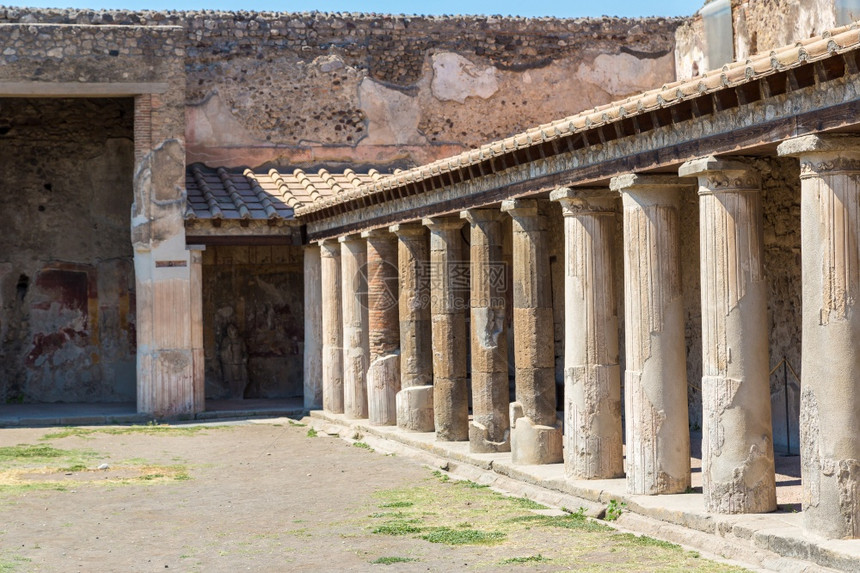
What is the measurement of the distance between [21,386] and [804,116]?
15508mm

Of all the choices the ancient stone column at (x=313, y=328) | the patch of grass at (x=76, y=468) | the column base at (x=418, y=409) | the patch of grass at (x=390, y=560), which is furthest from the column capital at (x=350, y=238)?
the patch of grass at (x=390, y=560)

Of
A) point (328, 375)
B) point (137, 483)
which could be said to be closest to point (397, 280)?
point (328, 375)

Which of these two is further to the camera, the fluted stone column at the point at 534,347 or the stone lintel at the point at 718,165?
the fluted stone column at the point at 534,347

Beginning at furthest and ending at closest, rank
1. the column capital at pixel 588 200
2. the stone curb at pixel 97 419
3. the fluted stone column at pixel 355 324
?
1. the stone curb at pixel 97 419
2. the fluted stone column at pixel 355 324
3. the column capital at pixel 588 200

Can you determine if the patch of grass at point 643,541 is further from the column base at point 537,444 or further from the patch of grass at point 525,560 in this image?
the column base at point 537,444

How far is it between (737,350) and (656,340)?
95 centimetres

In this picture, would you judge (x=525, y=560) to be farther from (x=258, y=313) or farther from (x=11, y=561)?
(x=258, y=313)

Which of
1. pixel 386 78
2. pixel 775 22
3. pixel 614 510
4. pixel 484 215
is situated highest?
pixel 386 78

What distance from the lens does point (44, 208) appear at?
19547 millimetres

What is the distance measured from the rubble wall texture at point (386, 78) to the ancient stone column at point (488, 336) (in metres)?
8.10

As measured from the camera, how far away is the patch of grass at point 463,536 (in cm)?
755

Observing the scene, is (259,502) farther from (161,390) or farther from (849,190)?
(161,390)

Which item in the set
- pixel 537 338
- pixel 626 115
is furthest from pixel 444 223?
A: pixel 626 115

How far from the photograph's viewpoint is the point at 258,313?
19.5 m
